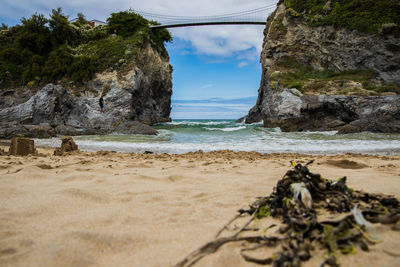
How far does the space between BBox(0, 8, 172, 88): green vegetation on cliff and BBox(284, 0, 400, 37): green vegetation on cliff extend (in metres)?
17.7

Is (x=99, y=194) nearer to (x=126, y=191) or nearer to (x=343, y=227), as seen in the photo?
(x=126, y=191)

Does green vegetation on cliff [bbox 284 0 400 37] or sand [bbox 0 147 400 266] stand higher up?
green vegetation on cliff [bbox 284 0 400 37]

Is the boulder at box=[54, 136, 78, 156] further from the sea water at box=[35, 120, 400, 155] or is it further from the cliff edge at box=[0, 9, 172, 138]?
the cliff edge at box=[0, 9, 172, 138]

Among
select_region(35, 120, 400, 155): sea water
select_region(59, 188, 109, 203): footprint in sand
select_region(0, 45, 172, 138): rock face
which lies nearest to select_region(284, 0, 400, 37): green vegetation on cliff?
select_region(35, 120, 400, 155): sea water

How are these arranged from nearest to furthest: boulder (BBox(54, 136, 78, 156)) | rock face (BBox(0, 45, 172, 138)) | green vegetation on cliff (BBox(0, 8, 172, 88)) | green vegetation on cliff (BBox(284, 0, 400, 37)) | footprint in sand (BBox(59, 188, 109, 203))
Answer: footprint in sand (BBox(59, 188, 109, 203)) < boulder (BBox(54, 136, 78, 156)) < rock face (BBox(0, 45, 172, 138)) < green vegetation on cliff (BBox(284, 0, 400, 37)) < green vegetation on cliff (BBox(0, 8, 172, 88))

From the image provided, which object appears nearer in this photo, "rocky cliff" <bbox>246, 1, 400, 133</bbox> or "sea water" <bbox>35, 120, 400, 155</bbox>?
"sea water" <bbox>35, 120, 400, 155</bbox>

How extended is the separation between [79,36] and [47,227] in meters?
28.6

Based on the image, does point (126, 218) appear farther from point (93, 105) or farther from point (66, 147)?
point (93, 105)

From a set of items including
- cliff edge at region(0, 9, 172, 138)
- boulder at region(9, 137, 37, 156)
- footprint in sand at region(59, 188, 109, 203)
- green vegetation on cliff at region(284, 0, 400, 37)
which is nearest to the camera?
footprint in sand at region(59, 188, 109, 203)

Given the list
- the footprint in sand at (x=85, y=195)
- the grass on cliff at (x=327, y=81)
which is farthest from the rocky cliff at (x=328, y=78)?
the footprint in sand at (x=85, y=195)

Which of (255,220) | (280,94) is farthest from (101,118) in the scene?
(255,220)

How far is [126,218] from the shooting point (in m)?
1.59

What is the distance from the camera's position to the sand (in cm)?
109

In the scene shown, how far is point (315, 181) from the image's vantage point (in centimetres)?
163
